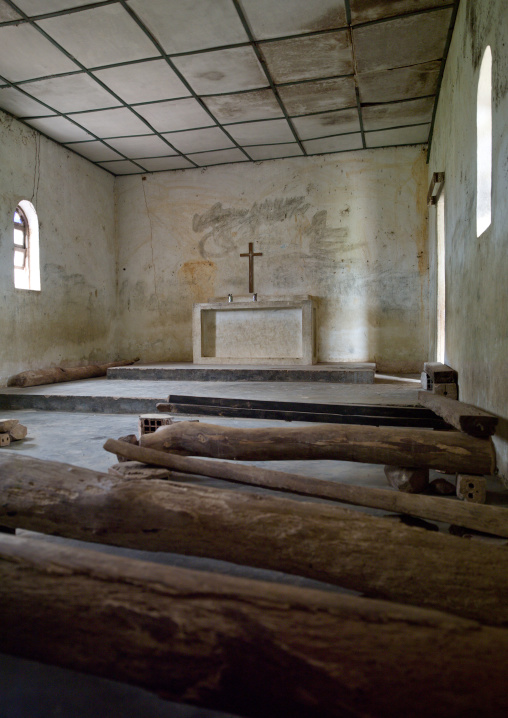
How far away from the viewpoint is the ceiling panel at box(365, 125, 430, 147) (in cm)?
838

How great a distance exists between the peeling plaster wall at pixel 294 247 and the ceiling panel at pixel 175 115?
207 centimetres

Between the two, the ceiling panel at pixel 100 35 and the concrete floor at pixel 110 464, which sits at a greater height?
the ceiling panel at pixel 100 35

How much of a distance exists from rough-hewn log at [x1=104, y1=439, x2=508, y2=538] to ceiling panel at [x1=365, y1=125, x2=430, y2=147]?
7455 millimetres

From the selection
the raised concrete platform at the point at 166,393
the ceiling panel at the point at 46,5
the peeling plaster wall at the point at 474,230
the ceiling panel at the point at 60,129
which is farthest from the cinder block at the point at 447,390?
the ceiling panel at the point at 60,129

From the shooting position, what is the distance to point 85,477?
6.33ft

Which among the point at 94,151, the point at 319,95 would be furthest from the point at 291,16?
the point at 94,151

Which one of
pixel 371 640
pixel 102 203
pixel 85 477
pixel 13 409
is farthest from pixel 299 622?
pixel 102 203

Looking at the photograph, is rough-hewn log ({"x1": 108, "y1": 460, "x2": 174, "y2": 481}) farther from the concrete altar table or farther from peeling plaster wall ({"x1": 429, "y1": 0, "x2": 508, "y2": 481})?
the concrete altar table

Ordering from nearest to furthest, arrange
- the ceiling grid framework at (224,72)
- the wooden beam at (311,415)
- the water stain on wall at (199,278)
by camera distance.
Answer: the wooden beam at (311,415), the ceiling grid framework at (224,72), the water stain on wall at (199,278)

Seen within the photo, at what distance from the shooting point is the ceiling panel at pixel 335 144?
873 cm

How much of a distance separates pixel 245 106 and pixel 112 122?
2316 mm

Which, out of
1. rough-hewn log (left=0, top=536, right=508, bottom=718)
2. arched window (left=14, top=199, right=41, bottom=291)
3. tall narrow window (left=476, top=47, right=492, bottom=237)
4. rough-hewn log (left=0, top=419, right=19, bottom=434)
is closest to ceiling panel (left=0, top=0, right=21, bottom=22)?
arched window (left=14, top=199, right=41, bottom=291)

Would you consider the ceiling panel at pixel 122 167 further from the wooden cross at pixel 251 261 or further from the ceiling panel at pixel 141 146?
the wooden cross at pixel 251 261

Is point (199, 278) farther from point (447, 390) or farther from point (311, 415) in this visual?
point (447, 390)
